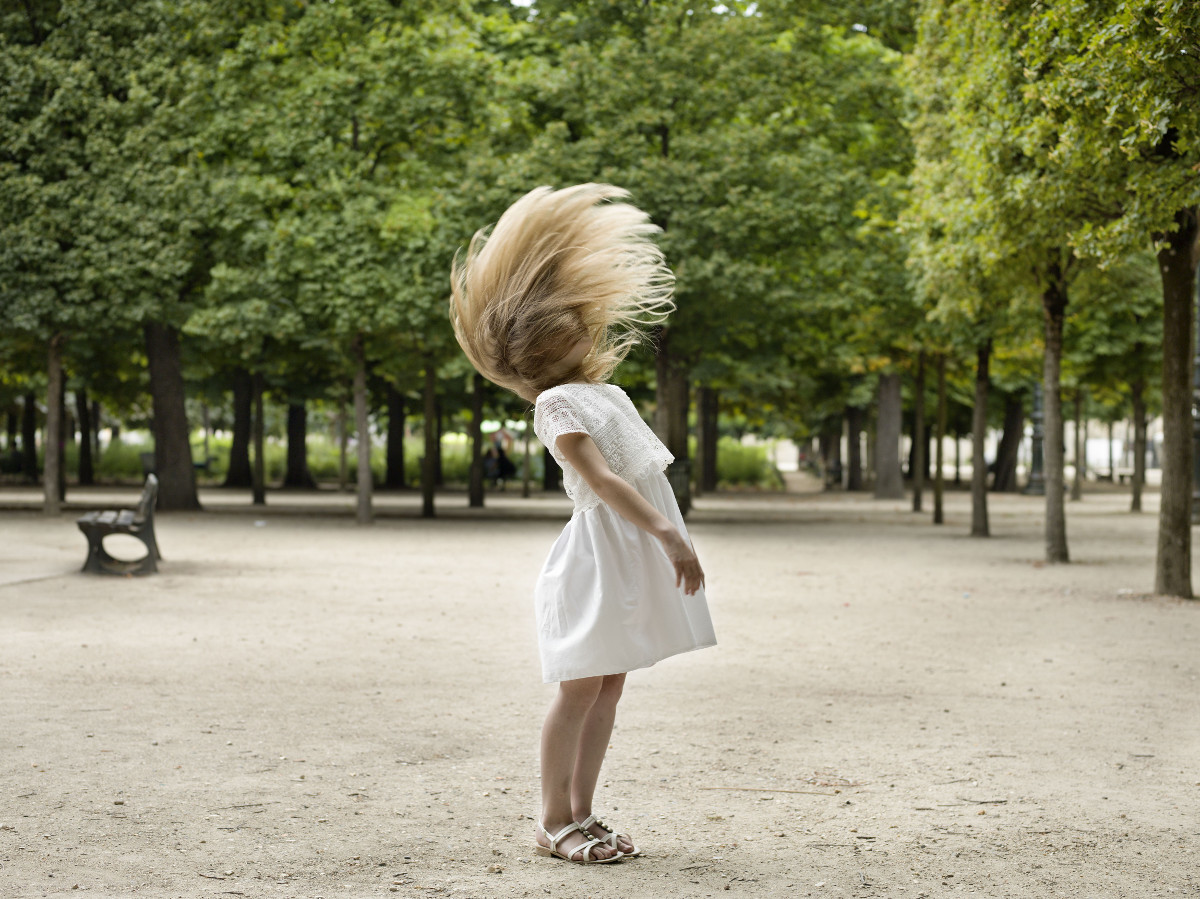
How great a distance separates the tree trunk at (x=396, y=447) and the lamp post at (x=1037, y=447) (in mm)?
16750

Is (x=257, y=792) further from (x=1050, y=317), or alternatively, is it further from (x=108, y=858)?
(x=1050, y=317)

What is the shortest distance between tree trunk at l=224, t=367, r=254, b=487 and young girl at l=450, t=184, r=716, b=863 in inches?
1177

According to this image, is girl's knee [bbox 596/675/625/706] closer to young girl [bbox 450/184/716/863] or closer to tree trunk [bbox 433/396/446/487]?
young girl [bbox 450/184/716/863]

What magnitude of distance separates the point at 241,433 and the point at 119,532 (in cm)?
2473

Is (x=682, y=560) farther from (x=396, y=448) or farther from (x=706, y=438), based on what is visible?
(x=396, y=448)

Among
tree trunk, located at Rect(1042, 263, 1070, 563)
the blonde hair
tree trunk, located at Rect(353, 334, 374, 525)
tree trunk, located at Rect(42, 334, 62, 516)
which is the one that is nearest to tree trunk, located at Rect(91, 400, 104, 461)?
tree trunk, located at Rect(42, 334, 62, 516)

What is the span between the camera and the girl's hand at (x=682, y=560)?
3.82 meters

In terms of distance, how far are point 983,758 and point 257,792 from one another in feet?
9.48

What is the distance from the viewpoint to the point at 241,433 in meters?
37.1

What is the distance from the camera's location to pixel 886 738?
20.1ft

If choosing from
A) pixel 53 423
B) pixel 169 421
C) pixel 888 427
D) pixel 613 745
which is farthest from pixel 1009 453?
pixel 613 745

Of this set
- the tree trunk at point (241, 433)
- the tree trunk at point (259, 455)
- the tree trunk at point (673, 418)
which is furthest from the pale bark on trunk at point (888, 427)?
the tree trunk at point (241, 433)

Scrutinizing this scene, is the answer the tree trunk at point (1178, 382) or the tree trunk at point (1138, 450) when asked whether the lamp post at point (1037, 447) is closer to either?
the tree trunk at point (1138, 450)

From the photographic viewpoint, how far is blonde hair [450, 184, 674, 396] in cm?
408
